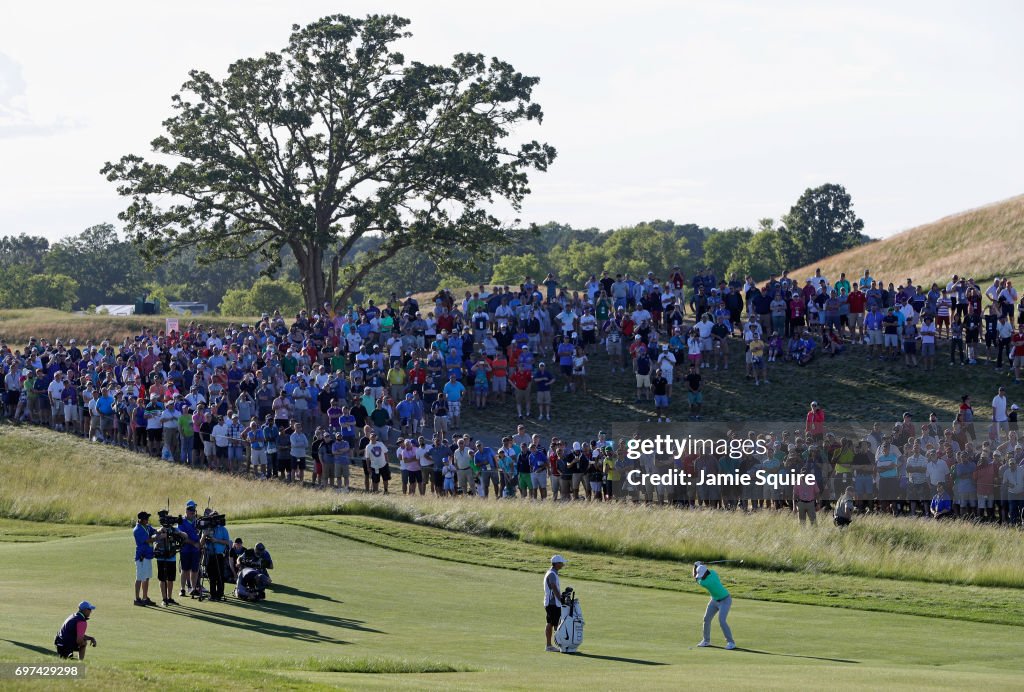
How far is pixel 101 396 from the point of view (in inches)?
1694

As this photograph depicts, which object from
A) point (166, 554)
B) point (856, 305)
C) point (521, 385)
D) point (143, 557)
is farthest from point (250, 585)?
point (856, 305)

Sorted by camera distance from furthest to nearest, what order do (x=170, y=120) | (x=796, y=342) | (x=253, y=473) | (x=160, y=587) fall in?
(x=170, y=120) → (x=796, y=342) → (x=253, y=473) → (x=160, y=587)

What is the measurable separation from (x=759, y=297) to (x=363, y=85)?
26.6 meters

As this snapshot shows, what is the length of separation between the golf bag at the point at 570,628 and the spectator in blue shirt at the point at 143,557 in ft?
25.4

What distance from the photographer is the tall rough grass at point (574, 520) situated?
28.7 meters

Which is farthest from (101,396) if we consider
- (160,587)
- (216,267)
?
(216,267)

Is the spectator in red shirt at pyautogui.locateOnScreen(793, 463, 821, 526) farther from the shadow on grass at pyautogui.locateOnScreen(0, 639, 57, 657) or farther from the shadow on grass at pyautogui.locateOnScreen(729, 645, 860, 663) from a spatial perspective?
the shadow on grass at pyautogui.locateOnScreen(0, 639, 57, 657)

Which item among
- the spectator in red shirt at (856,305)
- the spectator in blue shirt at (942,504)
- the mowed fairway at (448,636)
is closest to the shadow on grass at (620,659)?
the mowed fairway at (448,636)

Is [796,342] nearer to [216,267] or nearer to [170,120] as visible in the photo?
[170,120]

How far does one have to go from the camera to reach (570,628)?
67.5 ft

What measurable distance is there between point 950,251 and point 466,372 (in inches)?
1431

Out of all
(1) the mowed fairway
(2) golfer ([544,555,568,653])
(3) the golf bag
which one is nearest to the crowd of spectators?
(1) the mowed fairway

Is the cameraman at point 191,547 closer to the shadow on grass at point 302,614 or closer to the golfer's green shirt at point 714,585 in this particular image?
the shadow on grass at point 302,614

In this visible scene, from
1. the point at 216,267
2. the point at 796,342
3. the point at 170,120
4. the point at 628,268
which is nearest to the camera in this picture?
the point at 796,342
